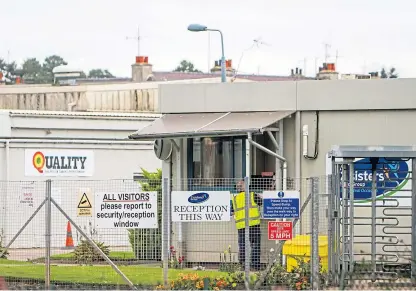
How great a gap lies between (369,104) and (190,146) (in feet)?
14.1

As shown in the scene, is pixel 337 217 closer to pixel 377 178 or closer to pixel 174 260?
pixel 377 178

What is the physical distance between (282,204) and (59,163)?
16.1 m

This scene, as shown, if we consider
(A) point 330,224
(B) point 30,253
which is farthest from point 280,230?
(B) point 30,253

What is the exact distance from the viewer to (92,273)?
2202 centimetres

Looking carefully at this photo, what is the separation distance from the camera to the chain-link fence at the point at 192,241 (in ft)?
65.8

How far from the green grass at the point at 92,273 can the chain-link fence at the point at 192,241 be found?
0.02 m

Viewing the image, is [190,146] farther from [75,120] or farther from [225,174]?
[75,120]

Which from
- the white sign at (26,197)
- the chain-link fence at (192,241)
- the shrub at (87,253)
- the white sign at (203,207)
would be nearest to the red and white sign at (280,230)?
the chain-link fence at (192,241)

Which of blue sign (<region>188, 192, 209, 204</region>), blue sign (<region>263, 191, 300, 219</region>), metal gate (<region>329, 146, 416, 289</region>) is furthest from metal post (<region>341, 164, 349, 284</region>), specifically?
blue sign (<region>188, 192, 209, 204</region>)

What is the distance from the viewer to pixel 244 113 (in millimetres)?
25516

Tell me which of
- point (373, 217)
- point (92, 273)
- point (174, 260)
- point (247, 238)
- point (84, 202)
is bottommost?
point (92, 273)

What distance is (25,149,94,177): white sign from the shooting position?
34.7 metres

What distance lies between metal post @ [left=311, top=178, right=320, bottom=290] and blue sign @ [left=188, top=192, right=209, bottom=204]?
1.88m

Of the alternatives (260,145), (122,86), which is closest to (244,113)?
(260,145)
